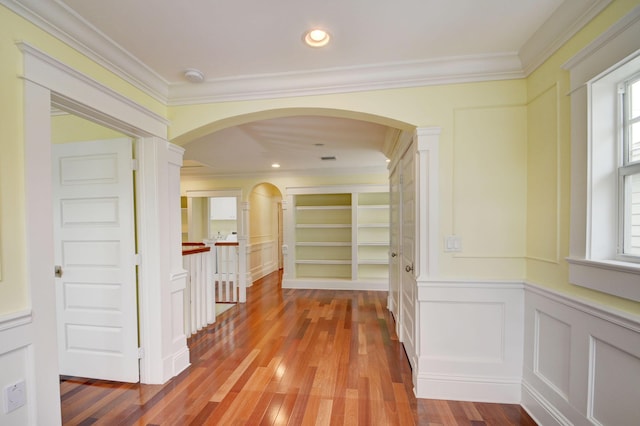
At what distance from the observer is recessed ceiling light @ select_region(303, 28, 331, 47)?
5.30 ft

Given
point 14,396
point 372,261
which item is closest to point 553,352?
point 14,396

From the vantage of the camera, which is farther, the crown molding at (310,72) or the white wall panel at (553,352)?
the white wall panel at (553,352)

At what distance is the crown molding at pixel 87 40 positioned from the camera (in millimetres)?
1371

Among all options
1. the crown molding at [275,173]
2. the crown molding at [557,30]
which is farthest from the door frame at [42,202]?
the crown molding at [275,173]

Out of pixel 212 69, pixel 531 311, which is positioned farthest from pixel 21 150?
pixel 531 311

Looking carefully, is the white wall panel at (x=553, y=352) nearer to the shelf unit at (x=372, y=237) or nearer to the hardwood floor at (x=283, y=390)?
the hardwood floor at (x=283, y=390)

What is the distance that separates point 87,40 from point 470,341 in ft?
10.7

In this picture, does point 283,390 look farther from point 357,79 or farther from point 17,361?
point 357,79

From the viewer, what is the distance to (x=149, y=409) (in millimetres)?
1934

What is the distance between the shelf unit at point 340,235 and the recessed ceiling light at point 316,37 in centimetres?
383

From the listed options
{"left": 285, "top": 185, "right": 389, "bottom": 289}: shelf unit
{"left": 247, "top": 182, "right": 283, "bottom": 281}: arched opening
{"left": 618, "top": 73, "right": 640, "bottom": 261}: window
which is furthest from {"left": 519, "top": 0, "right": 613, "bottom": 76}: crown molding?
{"left": 247, "top": 182, "right": 283, "bottom": 281}: arched opening

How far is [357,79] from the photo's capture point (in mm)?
2049

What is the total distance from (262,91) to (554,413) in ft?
9.70

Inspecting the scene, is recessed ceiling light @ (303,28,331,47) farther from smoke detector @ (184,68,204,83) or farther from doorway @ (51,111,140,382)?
doorway @ (51,111,140,382)
